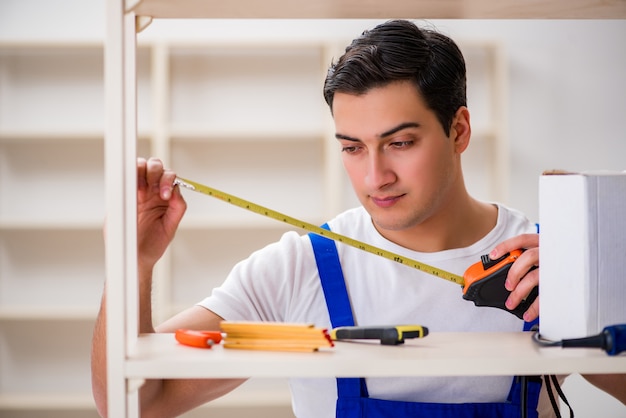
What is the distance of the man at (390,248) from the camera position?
165cm

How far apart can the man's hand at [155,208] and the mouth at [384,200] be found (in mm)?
489

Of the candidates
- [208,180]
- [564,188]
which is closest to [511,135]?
[208,180]

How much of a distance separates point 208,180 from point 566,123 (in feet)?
7.51

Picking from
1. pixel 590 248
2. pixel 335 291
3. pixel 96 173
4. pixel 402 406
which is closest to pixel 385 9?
pixel 590 248

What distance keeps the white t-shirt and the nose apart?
292mm

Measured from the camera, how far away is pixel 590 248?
1035 millimetres

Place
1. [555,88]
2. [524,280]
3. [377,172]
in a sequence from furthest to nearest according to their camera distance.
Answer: [555,88] < [377,172] < [524,280]

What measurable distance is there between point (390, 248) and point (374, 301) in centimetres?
16

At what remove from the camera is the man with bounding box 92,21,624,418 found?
1.65 m

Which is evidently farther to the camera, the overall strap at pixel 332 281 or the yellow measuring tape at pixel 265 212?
the overall strap at pixel 332 281

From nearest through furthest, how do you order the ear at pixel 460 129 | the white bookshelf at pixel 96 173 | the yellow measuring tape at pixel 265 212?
the yellow measuring tape at pixel 265 212
the ear at pixel 460 129
the white bookshelf at pixel 96 173

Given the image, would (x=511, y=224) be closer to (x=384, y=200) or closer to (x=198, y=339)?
(x=384, y=200)

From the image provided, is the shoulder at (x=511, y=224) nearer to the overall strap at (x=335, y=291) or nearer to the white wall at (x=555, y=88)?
the overall strap at (x=335, y=291)

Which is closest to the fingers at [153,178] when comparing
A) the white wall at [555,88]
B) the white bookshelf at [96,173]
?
the white bookshelf at [96,173]
